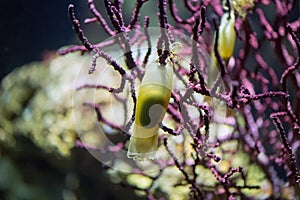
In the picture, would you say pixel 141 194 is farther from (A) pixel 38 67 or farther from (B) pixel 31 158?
(A) pixel 38 67

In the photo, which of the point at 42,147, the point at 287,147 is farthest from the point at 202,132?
the point at 42,147

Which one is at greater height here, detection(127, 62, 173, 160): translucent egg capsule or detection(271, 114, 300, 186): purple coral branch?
detection(127, 62, 173, 160): translucent egg capsule

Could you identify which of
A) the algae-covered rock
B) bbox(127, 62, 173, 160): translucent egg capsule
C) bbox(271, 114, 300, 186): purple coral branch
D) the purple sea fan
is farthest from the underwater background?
bbox(127, 62, 173, 160): translucent egg capsule

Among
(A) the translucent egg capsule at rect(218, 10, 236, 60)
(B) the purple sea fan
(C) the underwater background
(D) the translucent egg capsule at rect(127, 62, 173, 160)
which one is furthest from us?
(C) the underwater background

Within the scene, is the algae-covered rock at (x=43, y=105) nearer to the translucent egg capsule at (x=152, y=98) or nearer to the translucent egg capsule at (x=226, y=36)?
the translucent egg capsule at (x=152, y=98)

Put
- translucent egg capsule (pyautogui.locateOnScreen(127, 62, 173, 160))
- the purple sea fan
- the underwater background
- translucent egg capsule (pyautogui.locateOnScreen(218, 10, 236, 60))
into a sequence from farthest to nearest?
the underwater background
translucent egg capsule (pyautogui.locateOnScreen(218, 10, 236, 60))
the purple sea fan
translucent egg capsule (pyautogui.locateOnScreen(127, 62, 173, 160))

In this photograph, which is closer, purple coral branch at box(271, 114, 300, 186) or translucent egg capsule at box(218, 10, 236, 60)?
purple coral branch at box(271, 114, 300, 186)

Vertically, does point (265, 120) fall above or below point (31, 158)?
above

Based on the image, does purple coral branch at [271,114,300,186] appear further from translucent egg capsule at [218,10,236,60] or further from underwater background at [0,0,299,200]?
translucent egg capsule at [218,10,236,60]

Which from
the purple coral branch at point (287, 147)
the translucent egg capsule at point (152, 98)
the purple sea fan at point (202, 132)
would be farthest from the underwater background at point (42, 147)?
the translucent egg capsule at point (152, 98)

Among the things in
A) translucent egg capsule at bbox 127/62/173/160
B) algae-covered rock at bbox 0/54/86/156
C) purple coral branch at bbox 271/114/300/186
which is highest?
algae-covered rock at bbox 0/54/86/156

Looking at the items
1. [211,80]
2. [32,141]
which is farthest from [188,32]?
[32,141]
